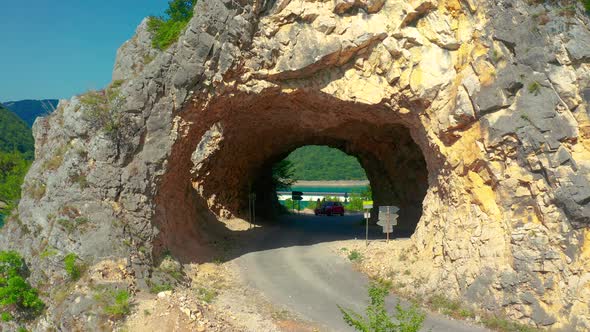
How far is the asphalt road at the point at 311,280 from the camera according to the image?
41.8 feet

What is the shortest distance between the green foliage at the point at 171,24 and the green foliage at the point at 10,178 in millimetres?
10083

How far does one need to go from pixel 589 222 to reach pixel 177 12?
17.8 m

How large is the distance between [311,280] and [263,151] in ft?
45.6

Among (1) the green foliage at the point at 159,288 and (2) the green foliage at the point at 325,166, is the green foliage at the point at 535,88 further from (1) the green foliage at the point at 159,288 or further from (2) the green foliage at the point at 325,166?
(2) the green foliage at the point at 325,166

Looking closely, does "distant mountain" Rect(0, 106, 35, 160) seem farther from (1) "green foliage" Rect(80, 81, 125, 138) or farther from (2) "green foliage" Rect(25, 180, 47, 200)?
(1) "green foliage" Rect(80, 81, 125, 138)

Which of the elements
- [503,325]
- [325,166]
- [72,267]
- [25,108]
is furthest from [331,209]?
[25,108]

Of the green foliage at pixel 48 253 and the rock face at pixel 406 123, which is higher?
the rock face at pixel 406 123

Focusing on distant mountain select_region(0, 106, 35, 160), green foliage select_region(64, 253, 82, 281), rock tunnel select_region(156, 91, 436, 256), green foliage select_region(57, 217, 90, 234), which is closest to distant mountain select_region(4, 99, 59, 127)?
distant mountain select_region(0, 106, 35, 160)

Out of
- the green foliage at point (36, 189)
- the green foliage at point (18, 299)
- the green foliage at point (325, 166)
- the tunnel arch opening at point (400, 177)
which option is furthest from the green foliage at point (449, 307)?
the green foliage at point (325, 166)

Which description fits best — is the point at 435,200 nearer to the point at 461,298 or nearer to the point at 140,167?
the point at 461,298

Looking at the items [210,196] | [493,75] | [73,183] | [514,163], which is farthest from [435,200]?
[210,196]

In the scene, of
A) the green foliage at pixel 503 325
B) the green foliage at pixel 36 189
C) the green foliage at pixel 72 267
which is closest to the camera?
the green foliage at pixel 503 325

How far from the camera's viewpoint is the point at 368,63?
1535cm

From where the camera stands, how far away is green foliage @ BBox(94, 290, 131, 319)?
1120 centimetres
